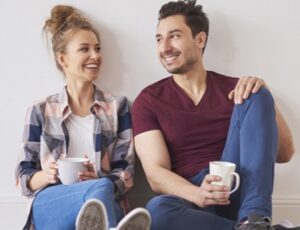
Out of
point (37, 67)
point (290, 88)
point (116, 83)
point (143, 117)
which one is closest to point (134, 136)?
point (143, 117)

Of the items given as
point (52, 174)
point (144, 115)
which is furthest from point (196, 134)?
point (52, 174)

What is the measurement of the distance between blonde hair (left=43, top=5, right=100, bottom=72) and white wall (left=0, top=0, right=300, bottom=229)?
0.07 metres

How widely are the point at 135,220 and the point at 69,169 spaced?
1.15 ft

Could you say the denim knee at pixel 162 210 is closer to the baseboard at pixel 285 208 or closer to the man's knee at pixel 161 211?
the man's knee at pixel 161 211

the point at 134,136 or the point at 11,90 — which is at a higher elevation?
the point at 11,90

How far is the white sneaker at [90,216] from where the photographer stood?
111 centimetres

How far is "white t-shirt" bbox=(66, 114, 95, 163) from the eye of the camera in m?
1.68

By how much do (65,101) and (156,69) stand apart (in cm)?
42

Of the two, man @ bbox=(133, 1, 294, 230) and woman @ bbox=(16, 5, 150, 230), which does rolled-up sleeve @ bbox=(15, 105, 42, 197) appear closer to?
woman @ bbox=(16, 5, 150, 230)


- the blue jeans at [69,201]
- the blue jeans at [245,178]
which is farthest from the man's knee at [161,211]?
the blue jeans at [69,201]

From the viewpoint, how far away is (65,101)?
5.57ft

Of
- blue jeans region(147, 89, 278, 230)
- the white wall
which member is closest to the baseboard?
the white wall

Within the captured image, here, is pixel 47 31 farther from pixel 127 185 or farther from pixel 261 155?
pixel 261 155

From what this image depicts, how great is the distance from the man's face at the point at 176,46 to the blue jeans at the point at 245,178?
1.09ft
